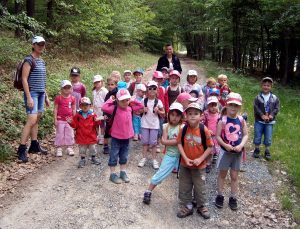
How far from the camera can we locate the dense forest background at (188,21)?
50.6 ft

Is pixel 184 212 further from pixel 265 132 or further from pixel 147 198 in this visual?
pixel 265 132

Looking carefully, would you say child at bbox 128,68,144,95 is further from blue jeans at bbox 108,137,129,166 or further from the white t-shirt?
blue jeans at bbox 108,137,129,166

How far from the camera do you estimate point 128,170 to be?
648 centimetres

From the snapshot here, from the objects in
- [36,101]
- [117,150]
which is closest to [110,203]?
[117,150]

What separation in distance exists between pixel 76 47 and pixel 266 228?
16680 millimetres

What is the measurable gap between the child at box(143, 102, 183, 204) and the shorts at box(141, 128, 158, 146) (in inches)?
55.8

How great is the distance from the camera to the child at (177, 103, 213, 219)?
16.0ft

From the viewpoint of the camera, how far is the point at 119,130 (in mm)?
5785

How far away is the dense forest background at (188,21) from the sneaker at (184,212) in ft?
23.5

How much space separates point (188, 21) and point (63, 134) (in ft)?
126

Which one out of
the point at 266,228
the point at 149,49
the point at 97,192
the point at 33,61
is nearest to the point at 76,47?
the point at 33,61

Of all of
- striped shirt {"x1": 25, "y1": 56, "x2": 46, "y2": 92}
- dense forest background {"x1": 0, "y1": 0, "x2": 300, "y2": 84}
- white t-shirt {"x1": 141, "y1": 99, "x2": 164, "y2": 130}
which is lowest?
white t-shirt {"x1": 141, "y1": 99, "x2": 164, "y2": 130}

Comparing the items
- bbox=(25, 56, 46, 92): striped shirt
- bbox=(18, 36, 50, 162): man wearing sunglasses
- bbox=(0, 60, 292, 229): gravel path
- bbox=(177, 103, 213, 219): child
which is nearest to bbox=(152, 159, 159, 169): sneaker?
bbox=(0, 60, 292, 229): gravel path

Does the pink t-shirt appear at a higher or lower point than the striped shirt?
lower
